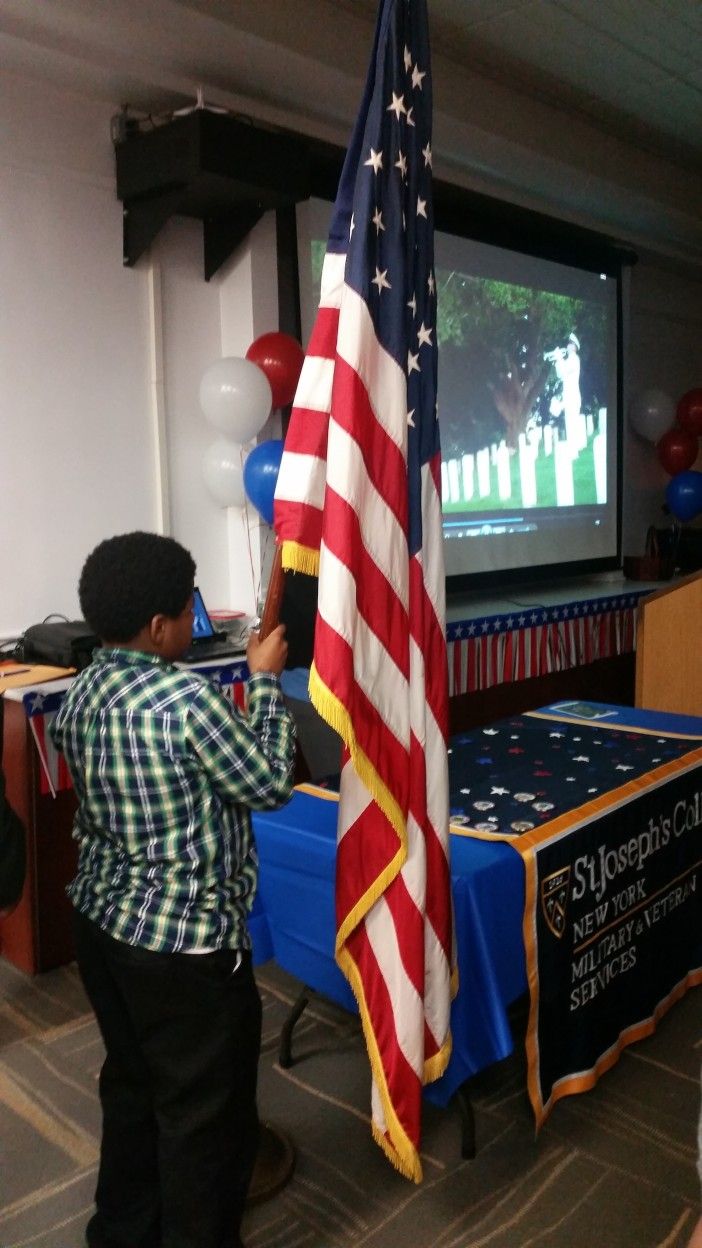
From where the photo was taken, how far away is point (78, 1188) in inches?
78.0

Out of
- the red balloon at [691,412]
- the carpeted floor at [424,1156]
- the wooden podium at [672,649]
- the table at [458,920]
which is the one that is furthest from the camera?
the red balloon at [691,412]

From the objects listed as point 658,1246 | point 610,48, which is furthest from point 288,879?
point 610,48

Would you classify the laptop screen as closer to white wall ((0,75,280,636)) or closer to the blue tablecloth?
white wall ((0,75,280,636))

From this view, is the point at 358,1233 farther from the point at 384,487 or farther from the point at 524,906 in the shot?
the point at 384,487

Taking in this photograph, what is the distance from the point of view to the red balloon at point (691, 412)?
618 centimetres

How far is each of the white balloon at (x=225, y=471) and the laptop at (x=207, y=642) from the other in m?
0.45

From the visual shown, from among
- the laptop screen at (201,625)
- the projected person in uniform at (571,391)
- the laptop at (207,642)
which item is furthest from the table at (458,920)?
the projected person in uniform at (571,391)

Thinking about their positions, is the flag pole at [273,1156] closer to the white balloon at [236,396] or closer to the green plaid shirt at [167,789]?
the green plaid shirt at [167,789]

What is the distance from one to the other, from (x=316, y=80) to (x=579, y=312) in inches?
98.7

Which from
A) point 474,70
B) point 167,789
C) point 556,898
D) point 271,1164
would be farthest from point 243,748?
point 474,70

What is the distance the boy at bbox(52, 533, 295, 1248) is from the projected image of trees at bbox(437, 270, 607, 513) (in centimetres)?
349

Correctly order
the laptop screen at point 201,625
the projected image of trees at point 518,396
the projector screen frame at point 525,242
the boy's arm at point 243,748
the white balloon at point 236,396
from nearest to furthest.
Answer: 1. the boy's arm at point 243,748
2. the laptop screen at point 201,625
3. the white balloon at point 236,396
4. the projector screen frame at point 525,242
5. the projected image of trees at point 518,396

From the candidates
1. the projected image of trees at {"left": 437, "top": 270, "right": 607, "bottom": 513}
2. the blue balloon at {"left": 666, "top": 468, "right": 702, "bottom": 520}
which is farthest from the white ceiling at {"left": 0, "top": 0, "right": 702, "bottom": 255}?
the blue balloon at {"left": 666, "top": 468, "right": 702, "bottom": 520}

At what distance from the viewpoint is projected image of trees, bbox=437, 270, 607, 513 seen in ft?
16.2
